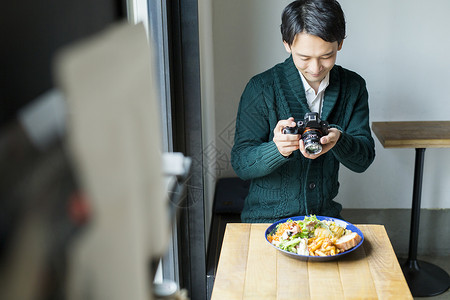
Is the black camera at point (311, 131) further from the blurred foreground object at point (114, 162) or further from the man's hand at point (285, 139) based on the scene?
the blurred foreground object at point (114, 162)

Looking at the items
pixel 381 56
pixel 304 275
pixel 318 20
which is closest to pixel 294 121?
pixel 318 20

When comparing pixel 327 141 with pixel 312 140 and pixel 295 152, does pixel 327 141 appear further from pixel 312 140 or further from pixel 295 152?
pixel 295 152

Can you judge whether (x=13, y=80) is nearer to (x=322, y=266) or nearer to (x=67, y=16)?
(x=67, y=16)

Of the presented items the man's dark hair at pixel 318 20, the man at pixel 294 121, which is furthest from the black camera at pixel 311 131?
the man's dark hair at pixel 318 20

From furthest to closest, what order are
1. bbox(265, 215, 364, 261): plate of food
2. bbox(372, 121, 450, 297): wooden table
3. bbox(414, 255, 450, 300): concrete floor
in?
1. bbox(414, 255, 450, 300): concrete floor
2. bbox(372, 121, 450, 297): wooden table
3. bbox(265, 215, 364, 261): plate of food

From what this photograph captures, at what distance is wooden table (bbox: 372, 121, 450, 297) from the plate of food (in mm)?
1163

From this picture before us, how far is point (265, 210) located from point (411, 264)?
1338 mm

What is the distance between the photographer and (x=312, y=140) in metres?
1.44

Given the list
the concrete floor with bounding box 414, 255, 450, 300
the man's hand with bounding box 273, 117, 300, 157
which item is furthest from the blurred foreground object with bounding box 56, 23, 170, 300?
the concrete floor with bounding box 414, 255, 450, 300

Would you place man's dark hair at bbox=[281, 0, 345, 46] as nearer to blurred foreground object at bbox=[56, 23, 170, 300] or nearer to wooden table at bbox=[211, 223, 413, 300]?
wooden table at bbox=[211, 223, 413, 300]

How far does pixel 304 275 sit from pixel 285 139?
412mm

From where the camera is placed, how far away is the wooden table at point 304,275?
122 cm

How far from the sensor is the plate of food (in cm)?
134

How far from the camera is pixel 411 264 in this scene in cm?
269
